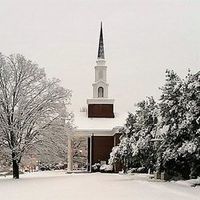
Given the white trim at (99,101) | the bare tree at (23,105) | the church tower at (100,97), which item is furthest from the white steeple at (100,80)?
the bare tree at (23,105)

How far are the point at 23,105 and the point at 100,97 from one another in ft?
95.7

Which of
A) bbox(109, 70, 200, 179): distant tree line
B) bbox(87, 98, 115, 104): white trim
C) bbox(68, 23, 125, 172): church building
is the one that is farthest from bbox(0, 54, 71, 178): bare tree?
bbox(87, 98, 115, 104): white trim

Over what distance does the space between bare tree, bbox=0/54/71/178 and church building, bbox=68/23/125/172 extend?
21.8 meters

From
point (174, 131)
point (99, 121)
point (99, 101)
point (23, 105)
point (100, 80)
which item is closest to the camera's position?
point (174, 131)

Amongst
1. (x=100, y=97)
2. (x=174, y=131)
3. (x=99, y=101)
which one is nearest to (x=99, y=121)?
(x=99, y=101)

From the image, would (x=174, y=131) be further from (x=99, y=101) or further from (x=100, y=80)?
(x=100, y=80)

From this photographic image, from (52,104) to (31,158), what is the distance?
4803 mm

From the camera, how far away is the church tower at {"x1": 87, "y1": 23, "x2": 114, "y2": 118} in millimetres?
66625

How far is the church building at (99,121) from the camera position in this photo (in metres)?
63.4

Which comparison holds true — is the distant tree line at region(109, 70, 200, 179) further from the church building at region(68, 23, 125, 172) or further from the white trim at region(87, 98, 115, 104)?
the white trim at region(87, 98, 115, 104)

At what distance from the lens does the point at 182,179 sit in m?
30.2

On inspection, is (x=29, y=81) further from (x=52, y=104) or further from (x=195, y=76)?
(x=195, y=76)

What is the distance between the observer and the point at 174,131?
89.4 ft

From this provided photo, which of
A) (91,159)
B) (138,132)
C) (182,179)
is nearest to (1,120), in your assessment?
(138,132)
